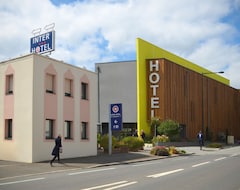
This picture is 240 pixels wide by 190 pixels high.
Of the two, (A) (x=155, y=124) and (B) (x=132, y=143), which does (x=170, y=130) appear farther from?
(B) (x=132, y=143)

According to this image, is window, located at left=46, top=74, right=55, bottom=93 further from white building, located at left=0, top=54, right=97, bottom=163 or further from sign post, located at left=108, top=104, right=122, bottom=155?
sign post, located at left=108, top=104, right=122, bottom=155

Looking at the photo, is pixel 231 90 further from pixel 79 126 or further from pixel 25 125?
pixel 25 125

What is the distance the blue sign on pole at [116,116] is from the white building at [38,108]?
244 cm

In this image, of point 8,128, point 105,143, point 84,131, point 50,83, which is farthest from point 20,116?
point 105,143

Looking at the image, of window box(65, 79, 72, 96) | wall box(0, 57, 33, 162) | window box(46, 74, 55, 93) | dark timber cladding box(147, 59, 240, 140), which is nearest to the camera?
wall box(0, 57, 33, 162)

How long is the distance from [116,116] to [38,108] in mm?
7120

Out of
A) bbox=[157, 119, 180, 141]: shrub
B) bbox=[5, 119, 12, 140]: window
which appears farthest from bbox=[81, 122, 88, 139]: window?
bbox=[157, 119, 180, 141]: shrub

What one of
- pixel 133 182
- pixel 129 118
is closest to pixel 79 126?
pixel 133 182

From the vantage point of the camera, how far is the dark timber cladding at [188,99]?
4944cm

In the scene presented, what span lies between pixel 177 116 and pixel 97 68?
12460mm

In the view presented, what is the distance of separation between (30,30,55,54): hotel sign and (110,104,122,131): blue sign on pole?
624cm

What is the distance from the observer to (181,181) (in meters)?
13.8

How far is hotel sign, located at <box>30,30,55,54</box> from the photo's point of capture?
95.2 feet

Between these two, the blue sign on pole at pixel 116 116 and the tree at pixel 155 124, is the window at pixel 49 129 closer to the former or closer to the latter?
the blue sign on pole at pixel 116 116
